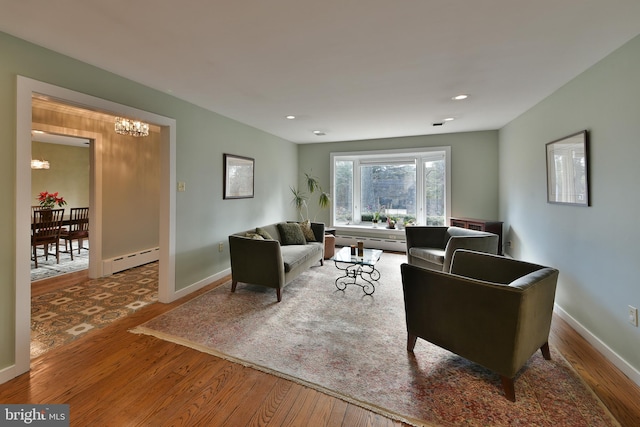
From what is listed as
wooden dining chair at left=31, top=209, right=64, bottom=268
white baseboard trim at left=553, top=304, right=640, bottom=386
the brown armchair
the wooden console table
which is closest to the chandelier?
wooden dining chair at left=31, top=209, right=64, bottom=268

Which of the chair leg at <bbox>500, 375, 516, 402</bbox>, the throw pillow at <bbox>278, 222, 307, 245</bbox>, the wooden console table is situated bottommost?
the chair leg at <bbox>500, 375, 516, 402</bbox>

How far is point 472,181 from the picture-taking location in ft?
16.6

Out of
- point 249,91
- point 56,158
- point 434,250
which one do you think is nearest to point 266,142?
point 249,91

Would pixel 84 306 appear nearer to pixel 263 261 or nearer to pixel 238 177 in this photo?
pixel 263 261

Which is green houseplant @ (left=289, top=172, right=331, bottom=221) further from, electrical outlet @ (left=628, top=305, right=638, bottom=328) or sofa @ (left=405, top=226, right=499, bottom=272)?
electrical outlet @ (left=628, top=305, right=638, bottom=328)

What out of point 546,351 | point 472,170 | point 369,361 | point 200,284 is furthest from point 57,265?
point 472,170

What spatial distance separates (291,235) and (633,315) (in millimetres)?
3725

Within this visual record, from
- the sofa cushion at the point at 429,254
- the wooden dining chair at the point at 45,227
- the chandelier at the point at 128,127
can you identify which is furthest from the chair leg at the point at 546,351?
the wooden dining chair at the point at 45,227

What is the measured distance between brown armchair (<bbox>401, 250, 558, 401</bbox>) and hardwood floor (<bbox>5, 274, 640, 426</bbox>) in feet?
1.60

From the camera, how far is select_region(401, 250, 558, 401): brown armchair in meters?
1.65

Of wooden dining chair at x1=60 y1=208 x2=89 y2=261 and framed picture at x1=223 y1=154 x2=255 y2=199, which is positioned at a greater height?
framed picture at x1=223 y1=154 x2=255 y2=199

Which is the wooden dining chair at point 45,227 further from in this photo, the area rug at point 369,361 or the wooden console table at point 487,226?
the wooden console table at point 487,226

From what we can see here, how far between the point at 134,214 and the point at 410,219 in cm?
525

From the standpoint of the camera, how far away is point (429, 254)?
12.5 ft
